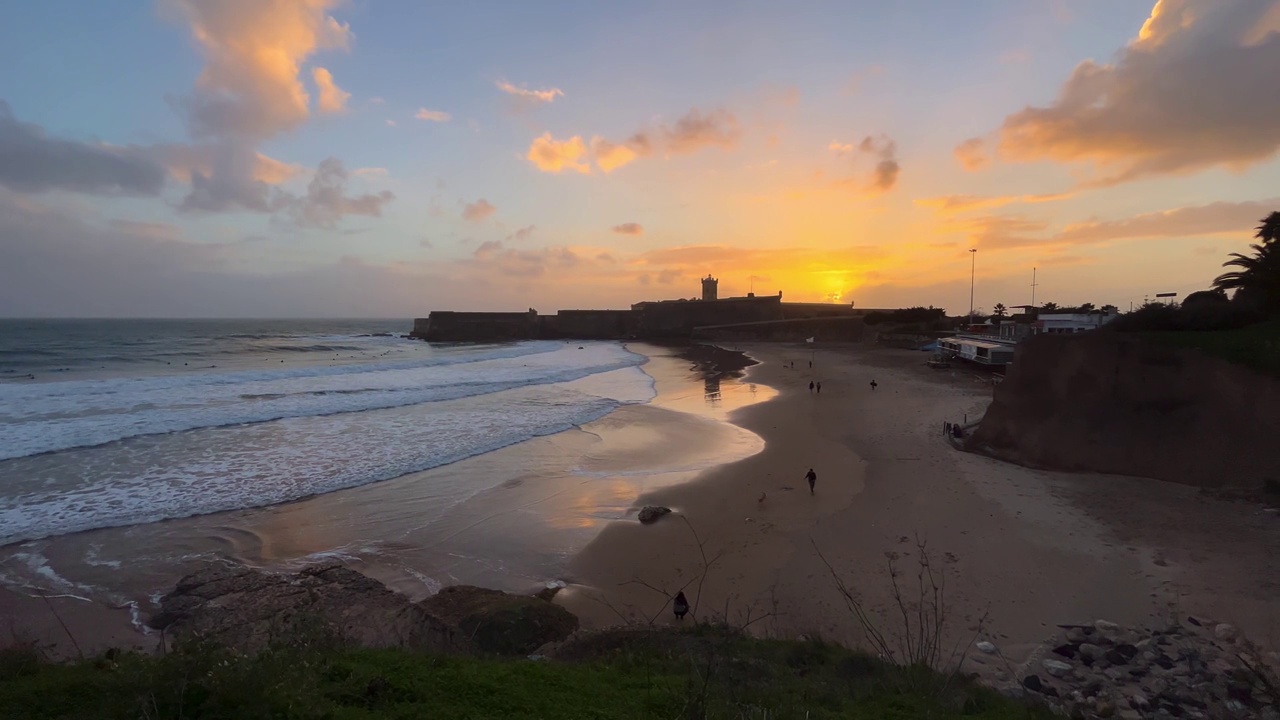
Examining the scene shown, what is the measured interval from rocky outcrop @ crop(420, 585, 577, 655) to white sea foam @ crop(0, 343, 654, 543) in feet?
16.0

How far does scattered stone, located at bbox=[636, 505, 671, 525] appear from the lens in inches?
439

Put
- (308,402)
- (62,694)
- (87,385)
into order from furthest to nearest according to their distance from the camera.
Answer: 1. (87,385)
2. (308,402)
3. (62,694)

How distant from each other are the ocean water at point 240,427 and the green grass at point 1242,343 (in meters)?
14.8

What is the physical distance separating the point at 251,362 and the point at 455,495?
40.2 metres

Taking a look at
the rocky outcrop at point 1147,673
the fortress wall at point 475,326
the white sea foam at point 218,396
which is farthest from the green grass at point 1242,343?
the fortress wall at point 475,326

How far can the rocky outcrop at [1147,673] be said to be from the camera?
5.14 m

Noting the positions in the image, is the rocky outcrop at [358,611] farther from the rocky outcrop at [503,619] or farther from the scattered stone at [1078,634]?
the scattered stone at [1078,634]

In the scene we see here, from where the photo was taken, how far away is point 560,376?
3603 cm

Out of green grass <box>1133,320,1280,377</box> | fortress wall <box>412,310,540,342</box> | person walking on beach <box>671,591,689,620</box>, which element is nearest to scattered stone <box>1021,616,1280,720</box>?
person walking on beach <box>671,591,689,620</box>

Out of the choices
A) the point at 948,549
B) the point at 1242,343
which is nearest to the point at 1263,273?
the point at 1242,343

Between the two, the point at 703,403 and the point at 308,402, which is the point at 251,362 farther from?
the point at 703,403

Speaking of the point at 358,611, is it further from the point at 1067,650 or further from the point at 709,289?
the point at 709,289

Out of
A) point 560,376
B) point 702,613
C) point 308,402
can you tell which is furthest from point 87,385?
point 702,613

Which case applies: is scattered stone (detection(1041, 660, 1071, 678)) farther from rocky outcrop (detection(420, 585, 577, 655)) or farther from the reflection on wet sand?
the reflection on wet sand
